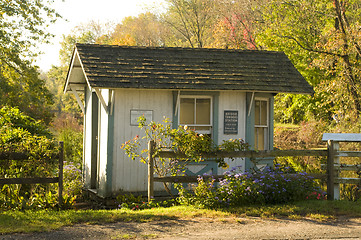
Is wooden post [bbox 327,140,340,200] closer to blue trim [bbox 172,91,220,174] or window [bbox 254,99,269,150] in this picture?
blue trim [bbox 172,91,220,174]

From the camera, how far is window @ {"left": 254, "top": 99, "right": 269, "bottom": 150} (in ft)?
43.9

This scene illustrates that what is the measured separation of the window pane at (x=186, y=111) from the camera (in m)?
12.5

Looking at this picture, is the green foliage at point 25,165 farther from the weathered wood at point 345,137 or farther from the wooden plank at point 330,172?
the weathered wood at point 345,137

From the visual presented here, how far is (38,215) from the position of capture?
8.60 m

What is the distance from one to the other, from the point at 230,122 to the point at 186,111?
4.11ft

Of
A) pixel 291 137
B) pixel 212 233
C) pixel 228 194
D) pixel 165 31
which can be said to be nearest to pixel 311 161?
pixel 291 137

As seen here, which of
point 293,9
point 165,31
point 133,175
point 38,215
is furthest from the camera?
point 165,31

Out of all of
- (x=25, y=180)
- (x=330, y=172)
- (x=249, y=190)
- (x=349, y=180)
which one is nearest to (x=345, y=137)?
(x=330, y=172)

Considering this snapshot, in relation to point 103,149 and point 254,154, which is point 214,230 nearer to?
point 254,154

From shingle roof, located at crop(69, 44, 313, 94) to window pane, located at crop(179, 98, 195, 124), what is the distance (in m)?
0.63

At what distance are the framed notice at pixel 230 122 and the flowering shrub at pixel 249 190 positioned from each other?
114 inches

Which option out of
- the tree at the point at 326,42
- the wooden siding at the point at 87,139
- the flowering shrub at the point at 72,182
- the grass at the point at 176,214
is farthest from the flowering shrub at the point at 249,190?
the tree at the point at 326,42

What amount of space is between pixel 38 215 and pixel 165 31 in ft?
145

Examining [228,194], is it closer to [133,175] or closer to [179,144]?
[179,144]
